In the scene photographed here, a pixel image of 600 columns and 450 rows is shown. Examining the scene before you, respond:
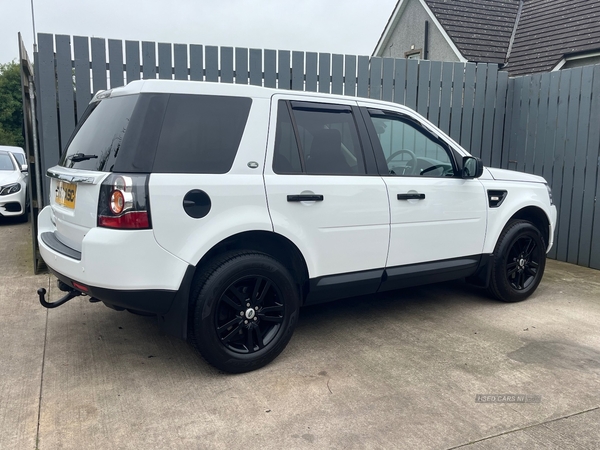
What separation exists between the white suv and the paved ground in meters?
0.40

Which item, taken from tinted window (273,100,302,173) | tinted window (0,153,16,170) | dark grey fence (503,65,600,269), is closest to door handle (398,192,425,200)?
tinted window (273,100,302,173)

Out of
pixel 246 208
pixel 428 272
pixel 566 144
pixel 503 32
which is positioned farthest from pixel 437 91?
pixel 503 32

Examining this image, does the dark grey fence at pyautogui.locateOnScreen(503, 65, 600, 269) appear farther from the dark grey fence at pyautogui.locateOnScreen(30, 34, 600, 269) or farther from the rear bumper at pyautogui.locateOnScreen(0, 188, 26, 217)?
the rear bumper at pyautogui.locateOnScreen(0, 188, 26, 217)

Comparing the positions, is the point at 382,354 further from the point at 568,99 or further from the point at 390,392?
the point at 568,99

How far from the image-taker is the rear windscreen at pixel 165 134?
10.0ft

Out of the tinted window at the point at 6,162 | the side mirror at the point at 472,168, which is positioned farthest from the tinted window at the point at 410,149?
the tinted window at the point at 6,162

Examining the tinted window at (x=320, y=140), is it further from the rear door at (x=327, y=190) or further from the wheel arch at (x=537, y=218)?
the wheel arch at (x=537, y=218)

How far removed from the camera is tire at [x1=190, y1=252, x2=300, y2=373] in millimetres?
3203

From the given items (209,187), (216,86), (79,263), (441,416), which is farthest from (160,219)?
(441,416)

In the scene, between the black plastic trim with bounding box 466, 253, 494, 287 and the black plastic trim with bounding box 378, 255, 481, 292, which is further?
the black plastic trim with bounding box 466, 253, 494, 287

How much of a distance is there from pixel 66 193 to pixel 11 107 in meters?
27.8

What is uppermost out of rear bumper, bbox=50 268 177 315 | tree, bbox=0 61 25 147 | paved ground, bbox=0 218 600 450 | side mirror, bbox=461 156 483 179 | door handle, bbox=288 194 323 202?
tree, bbox=0 61 25 147

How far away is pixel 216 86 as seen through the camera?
338cm

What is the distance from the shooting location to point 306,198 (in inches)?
139
